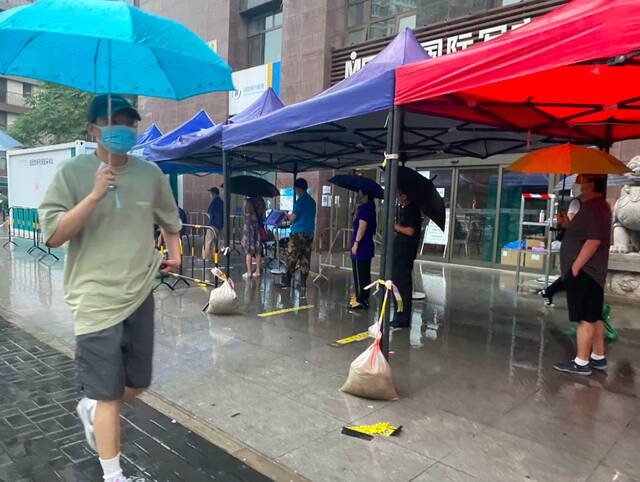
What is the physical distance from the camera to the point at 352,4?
44.8 feet

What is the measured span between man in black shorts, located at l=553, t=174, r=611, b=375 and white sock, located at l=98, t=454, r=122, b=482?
3973 mm

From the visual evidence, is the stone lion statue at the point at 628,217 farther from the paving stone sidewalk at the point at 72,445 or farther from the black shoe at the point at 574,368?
the paving stone sidewalk at the point at 72,445

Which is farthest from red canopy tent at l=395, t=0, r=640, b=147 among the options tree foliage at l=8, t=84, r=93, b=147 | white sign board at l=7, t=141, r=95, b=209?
tree foliage at l=8, t=84, r=93, b=147

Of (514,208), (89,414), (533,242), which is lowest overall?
(89,414)

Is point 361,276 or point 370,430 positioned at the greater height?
point 361,276

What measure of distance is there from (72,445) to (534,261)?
9.99 m

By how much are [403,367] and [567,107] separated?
316 cm

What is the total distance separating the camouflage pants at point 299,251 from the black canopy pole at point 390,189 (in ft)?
13.2

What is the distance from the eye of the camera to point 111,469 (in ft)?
8.13

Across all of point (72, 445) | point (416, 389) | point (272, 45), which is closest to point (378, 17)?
point (272, 45)

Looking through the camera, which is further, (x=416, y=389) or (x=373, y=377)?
(x=416, y=389)

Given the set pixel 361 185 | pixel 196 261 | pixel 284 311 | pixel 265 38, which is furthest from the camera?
pixel 265 38

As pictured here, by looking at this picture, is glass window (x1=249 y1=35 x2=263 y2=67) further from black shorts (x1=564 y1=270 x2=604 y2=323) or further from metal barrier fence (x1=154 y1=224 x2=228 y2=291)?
black shorts (x1=564 y1=270 x2=604 y2=323)

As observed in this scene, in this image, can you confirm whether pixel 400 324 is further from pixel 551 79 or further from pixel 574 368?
pixel 551 79
